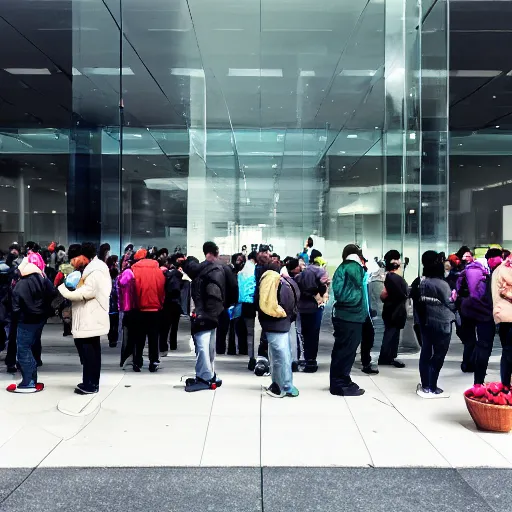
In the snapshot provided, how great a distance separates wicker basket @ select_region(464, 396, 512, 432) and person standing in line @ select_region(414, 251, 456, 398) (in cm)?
132

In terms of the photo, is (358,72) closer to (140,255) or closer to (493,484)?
(140,255)

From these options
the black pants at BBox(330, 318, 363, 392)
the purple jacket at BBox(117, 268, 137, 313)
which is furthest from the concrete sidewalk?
the purple jacket at BBox(117, 268, 137, 313)

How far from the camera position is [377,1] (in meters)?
13.6

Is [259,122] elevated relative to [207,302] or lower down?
elevated

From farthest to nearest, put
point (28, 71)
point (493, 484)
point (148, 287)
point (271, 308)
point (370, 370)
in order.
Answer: point (28, 71) → point (370, 370) → point (148, 287) → point (271, 308) → point (493, 484)

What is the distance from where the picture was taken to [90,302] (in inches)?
284

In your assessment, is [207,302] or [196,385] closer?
[207,302]

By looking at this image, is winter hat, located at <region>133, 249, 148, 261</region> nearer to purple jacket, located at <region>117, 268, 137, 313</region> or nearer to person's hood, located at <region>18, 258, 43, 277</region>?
purple jacket, located at <region>117, 268, 137, 313</region>

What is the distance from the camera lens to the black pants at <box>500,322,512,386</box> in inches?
268

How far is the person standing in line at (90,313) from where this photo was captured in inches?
280

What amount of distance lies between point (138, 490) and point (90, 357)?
10.4 feet

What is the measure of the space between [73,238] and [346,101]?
10653mm

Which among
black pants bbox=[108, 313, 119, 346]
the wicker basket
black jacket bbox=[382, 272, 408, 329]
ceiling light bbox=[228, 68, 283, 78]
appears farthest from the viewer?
ceiling light bbox=[228, 68, 283, 78]

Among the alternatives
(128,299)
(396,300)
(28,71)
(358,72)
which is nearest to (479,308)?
(396,300)
